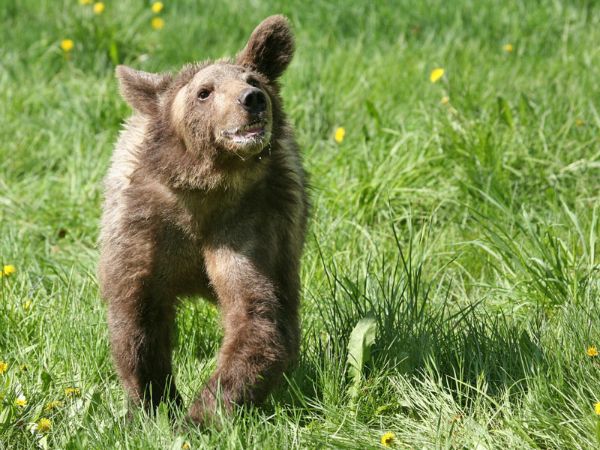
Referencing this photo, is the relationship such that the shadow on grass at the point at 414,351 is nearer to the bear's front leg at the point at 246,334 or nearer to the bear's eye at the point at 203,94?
the bear's front leg at the point at 246,334

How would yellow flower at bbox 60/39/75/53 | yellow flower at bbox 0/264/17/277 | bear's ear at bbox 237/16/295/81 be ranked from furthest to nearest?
yellow flower at bbox 60/39/75/53
yellow flower at bbox 0/264/17/277
bear's ear at bbox 237/16/295/81

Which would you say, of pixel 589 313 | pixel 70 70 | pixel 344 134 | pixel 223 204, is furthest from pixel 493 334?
pixel 70 70

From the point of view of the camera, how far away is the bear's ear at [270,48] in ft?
17.6

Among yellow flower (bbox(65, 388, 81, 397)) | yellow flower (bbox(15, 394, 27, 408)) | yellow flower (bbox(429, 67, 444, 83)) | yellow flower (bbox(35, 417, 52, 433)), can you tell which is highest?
yellow flower (bbox(429, 67, 444, 83))

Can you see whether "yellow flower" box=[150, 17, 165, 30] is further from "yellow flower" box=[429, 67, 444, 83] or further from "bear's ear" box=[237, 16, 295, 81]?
"bear's ear" box=[237, 16, 295, 81]

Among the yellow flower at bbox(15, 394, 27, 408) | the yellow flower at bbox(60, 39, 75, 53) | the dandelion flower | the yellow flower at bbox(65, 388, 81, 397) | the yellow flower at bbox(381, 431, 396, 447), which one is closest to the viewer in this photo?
the yellow flower at bbox(381, 431, 396, 447)

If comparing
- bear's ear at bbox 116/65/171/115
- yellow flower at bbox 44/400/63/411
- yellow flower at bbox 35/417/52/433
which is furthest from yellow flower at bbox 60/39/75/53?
yellow flower at bbox 35/417/52/433

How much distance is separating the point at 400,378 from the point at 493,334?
564 millimetres

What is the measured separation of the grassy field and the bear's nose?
3.40 feet

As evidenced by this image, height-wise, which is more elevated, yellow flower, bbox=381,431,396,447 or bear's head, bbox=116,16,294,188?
bear's head, bbox=116,16,294,188

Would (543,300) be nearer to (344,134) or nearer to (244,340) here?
(244,340)

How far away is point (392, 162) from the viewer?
704 cm

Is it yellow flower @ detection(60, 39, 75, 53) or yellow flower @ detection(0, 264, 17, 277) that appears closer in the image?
yellow flower @ detection(0, 264, 17, 277)

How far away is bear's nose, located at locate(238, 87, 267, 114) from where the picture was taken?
4793 millimetres
